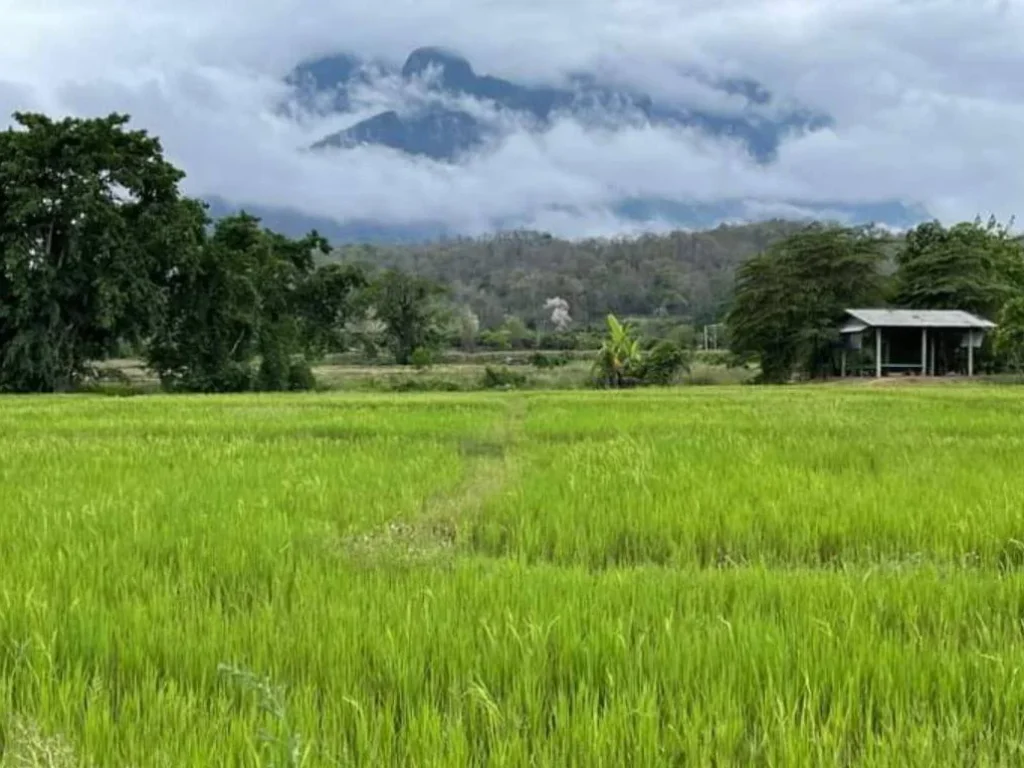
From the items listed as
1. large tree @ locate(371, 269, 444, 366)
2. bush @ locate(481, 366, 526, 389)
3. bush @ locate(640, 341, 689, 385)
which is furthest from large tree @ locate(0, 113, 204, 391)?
large tree @ locate(371, 269, 444, 366)

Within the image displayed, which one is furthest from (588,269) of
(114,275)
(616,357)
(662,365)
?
(114,275)

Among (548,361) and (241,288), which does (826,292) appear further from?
(241,288)

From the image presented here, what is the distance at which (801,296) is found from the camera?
4441cm

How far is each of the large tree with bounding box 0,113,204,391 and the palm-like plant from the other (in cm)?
1775

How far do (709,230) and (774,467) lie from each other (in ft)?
522

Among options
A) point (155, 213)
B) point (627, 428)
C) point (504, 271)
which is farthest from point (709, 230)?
point (627, 428)

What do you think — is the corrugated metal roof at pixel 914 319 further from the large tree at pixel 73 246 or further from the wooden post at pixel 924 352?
the large tree at pixel 73 246

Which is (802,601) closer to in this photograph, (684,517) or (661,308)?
(684,517)

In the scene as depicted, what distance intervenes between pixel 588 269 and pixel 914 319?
97683 mm

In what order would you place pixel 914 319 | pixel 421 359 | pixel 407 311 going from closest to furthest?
pixel 914 319, pixel 421 359, pixel 407 311

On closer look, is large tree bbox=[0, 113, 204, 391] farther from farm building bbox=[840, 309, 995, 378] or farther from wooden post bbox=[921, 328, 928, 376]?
wooden post bbox=[921, 328, 928, 376]

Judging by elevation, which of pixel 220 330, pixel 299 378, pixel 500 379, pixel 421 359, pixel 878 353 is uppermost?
pixel 220 330

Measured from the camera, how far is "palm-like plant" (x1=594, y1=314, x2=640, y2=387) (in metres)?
Answer: 39.5

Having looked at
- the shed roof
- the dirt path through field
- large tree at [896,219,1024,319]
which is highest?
large tree at [896,219,1024,319]
